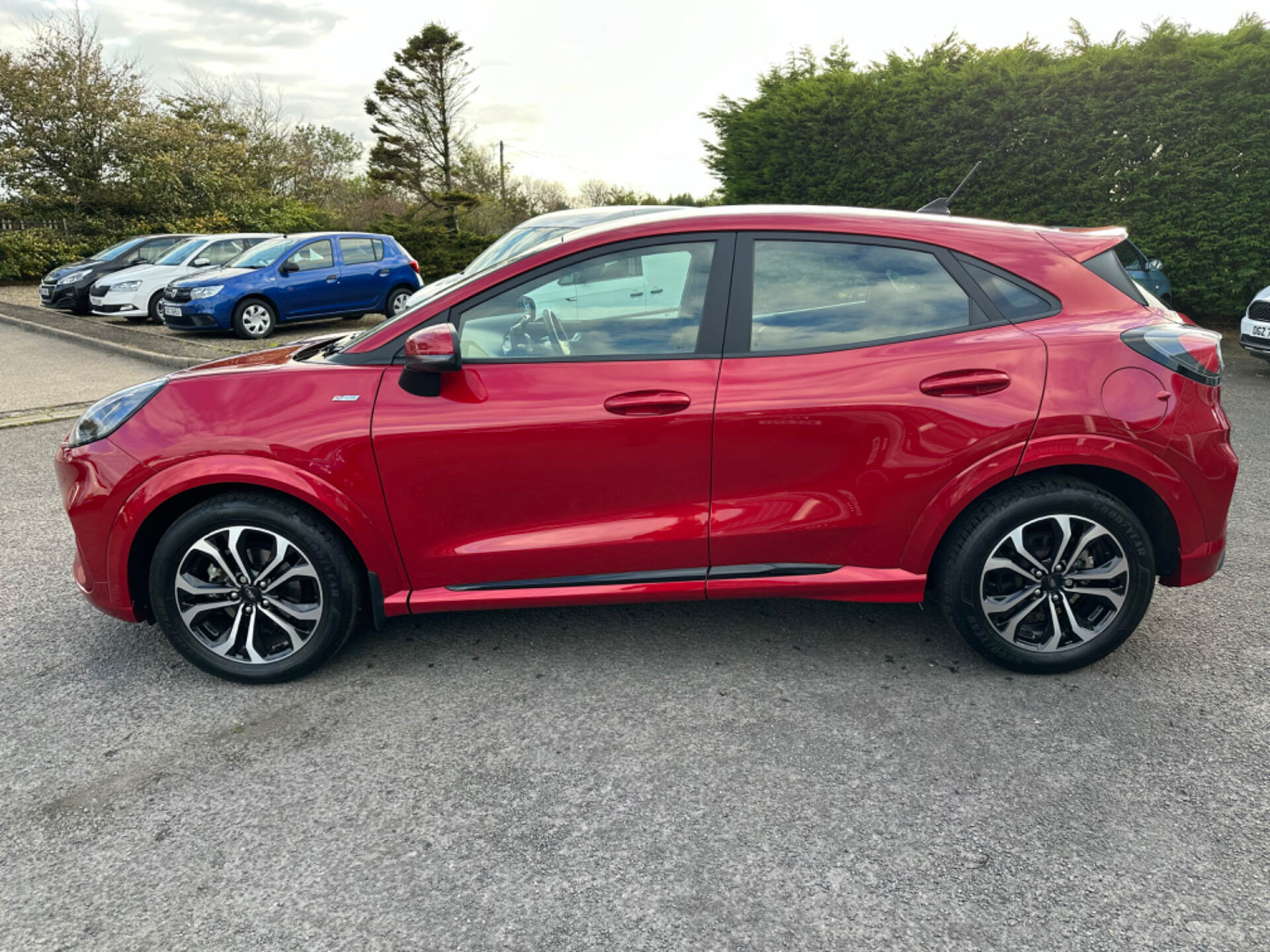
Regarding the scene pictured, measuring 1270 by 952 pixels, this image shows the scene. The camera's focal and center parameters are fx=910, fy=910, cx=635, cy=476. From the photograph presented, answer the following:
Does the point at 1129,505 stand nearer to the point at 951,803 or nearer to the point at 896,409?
the point at 896,409

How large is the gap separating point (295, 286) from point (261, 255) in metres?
0.83

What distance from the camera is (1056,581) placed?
3.24m

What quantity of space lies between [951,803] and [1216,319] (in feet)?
46.6

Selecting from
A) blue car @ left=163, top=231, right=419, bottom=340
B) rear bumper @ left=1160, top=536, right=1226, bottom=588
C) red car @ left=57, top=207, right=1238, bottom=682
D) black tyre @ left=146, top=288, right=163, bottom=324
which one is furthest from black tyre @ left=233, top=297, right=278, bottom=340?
rear bumper @ left=1160, top=536, right=1226, bottom=588

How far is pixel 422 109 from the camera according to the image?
43.0m

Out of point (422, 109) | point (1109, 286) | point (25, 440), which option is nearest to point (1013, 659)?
point (1109, 286)

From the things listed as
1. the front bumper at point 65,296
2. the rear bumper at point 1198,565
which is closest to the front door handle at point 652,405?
the rear bumper at point 1198,565

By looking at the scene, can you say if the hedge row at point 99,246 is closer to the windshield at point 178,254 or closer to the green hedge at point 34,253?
the green hedge at point 34,253

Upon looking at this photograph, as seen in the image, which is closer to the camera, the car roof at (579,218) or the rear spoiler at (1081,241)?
the rear spoiler at (1081,241)

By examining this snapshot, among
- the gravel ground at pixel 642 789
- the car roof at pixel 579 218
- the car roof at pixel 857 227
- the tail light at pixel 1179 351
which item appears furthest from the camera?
the car roof at pixel 579 218

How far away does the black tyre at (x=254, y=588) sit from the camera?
10.4 ft

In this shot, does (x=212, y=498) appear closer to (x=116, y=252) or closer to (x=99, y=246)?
(x=116, y=252)

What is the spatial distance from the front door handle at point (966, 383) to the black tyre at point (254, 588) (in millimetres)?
2132

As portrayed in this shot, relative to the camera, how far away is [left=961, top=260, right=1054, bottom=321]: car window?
10.5ft
